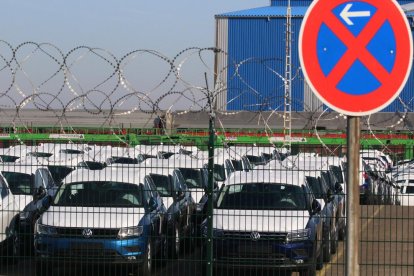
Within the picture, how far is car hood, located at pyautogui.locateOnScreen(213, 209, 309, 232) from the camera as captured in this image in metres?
10.9

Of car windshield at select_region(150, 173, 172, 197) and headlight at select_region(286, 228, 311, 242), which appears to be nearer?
headlight at select_region(286, 228, 311, 242)

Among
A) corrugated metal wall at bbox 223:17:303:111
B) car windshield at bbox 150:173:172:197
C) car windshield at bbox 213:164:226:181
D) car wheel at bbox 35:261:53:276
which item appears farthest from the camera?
corrugated metal wall at bbox 223:17:303:111

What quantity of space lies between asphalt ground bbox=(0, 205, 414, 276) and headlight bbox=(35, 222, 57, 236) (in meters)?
0.42

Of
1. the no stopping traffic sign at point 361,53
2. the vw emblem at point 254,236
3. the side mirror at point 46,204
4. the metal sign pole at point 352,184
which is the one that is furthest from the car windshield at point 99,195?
the no stopping traffic sign at point 361,53

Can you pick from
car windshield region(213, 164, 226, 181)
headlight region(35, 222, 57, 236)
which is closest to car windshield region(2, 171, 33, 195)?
headlight region(35, 222, 57, 236)

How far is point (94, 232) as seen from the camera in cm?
1143

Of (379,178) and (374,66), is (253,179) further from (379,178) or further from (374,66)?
(374,66)

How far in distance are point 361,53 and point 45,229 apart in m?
8.01

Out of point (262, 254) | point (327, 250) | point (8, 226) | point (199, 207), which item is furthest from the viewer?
point (199, 207)

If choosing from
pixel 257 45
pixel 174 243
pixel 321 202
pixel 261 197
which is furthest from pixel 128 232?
pixel 257 45

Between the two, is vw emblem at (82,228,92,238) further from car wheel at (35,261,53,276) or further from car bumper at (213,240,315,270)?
car bumper at (213,240,315,270)

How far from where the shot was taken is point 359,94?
16.4ft

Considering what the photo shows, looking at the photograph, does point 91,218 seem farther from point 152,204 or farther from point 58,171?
point 58,171

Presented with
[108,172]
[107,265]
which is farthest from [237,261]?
[108,172]
